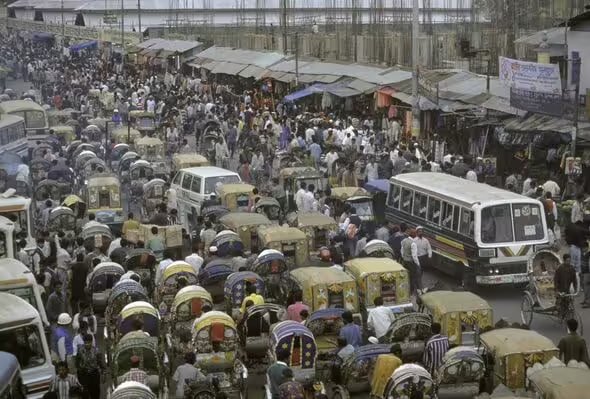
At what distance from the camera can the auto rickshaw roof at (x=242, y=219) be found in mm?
21469

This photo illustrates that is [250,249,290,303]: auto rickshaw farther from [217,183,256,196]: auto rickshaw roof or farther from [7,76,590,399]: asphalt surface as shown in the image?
[217,183,256,196]: auto rickshaw roof

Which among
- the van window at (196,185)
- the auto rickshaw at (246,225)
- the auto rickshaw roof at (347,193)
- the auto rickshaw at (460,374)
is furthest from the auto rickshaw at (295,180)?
the auto rickshaw at (460,374)

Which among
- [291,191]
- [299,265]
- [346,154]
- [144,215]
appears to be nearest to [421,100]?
[346,154]

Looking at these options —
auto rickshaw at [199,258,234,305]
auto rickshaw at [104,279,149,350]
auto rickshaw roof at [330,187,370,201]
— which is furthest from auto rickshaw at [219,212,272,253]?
auto rickshaw at [104,279,149,350]

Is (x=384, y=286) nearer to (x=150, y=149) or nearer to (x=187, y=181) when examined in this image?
(x=187, y=181)

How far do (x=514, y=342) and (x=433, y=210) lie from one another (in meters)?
7.45

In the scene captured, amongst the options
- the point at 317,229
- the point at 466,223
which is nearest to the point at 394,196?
the point at 317,229

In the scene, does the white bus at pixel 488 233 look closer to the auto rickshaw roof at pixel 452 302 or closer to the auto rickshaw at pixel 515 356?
the auto rickshaw roof at pixel 452 302

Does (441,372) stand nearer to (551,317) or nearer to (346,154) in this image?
(551,317)

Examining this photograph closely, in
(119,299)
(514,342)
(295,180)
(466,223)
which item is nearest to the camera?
(514,342)

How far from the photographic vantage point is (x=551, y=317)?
1803 cm

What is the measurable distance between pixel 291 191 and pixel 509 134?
6622mm

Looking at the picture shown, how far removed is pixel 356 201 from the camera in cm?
2325

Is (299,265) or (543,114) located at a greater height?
(543,114)
